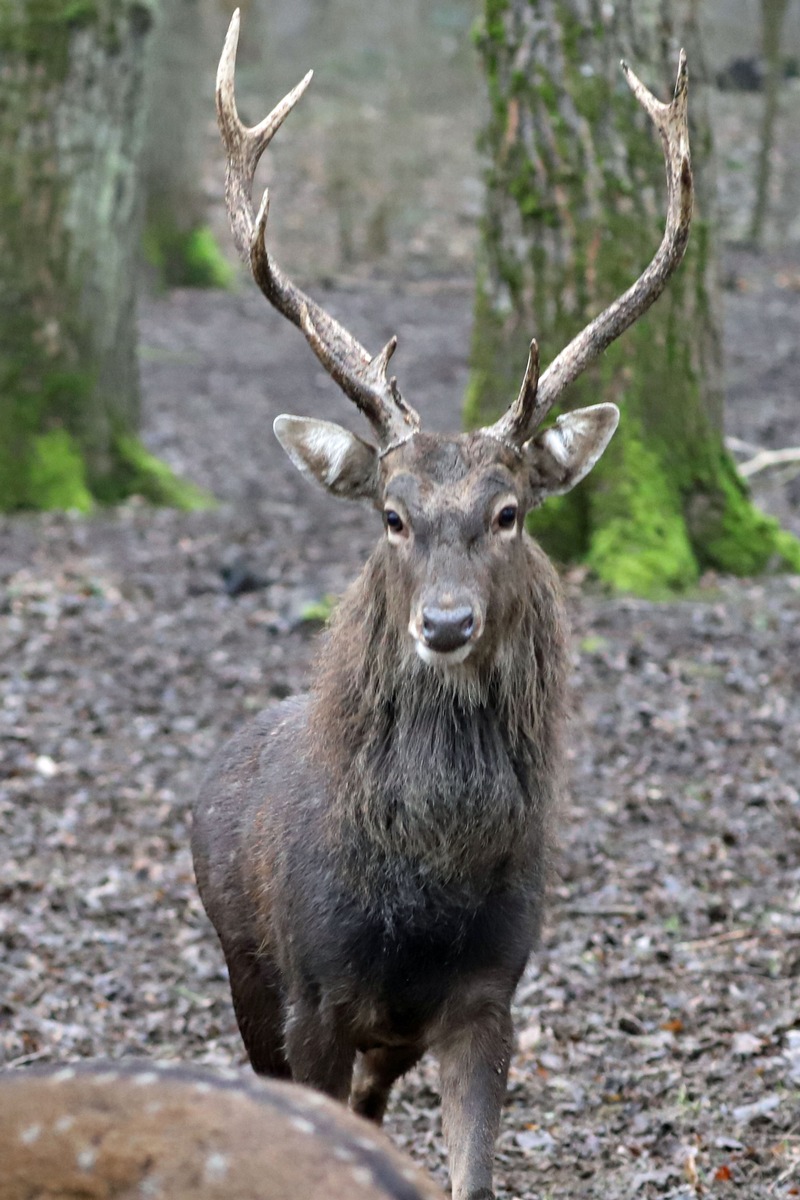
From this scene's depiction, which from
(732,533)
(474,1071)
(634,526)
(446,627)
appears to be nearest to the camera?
(446,627)

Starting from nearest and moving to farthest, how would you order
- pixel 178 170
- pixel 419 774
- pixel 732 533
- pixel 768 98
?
pixel 419 774 < pixel 732 533 < pixel 178 170 < pixel 768 98

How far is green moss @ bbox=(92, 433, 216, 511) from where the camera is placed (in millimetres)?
11852

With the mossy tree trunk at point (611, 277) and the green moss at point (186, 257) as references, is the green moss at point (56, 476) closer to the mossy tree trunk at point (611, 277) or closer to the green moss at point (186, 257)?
the mossy tree trunk at point (611, 277)

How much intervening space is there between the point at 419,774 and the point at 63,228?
766 centimetres

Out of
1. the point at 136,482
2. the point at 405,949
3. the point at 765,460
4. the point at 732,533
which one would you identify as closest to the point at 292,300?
the point at 405,949

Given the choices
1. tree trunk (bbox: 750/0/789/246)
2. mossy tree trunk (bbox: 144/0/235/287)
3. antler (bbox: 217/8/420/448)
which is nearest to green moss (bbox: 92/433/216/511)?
antler (bbox: 217/8/420/448)

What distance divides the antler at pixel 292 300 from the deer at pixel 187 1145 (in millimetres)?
2379

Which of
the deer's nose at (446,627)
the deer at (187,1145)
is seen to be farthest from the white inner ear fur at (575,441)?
the deer at (187,1145)

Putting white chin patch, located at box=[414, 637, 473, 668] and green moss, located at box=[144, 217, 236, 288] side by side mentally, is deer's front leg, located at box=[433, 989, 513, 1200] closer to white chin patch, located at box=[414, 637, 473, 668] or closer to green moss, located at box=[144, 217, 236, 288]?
white chin patch, located at box=[414, 637, 473, 668]

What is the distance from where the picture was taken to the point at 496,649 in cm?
482

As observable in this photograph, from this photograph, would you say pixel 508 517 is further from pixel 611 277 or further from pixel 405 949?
pixel 611 277

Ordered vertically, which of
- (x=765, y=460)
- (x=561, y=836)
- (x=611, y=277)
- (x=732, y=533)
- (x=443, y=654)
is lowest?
(x=561, y=836)

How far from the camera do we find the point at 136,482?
12.0m

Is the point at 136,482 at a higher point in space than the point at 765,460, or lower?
lower
